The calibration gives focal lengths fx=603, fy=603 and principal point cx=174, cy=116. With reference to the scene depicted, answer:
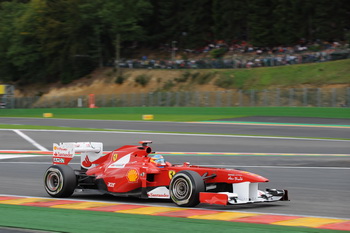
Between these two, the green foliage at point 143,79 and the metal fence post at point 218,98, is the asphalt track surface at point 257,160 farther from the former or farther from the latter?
the green foliage at point 143,79

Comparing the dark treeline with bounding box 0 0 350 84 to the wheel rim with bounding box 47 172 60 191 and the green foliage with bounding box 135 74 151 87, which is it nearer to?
the green foliage with bounding box 135 74 151 87

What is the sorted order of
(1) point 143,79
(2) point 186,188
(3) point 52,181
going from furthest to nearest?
1. (1) point 143,79
2. (3) point 52,181
3. (2) point 186,188

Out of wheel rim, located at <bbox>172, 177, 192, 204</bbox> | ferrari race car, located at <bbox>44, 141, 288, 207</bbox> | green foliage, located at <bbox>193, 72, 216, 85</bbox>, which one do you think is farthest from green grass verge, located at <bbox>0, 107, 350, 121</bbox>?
wheel rim, located at <bbox>172, 177, 192, 204</bbox>

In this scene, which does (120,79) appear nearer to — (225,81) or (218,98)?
(225,81)

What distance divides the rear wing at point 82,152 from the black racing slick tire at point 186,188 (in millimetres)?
2762

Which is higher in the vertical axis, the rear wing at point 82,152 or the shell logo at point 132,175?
the rear wing at point 82,152

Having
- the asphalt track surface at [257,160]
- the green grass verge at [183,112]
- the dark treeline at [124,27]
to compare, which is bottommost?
the asphalt track surface at [257,160]

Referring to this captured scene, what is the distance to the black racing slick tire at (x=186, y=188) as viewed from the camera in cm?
1020

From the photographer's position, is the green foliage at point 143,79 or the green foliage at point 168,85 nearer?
the green foliage at point 168,85

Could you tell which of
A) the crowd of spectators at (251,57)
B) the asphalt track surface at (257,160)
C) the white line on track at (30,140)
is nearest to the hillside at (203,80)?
the crowd of spectators at (251,57)

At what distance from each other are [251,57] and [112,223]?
5963 cm

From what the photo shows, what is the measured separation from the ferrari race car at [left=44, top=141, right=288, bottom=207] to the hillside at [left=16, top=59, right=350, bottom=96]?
44.1 meters

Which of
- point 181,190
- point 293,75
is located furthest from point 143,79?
point 181,190

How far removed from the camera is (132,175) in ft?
37.2
